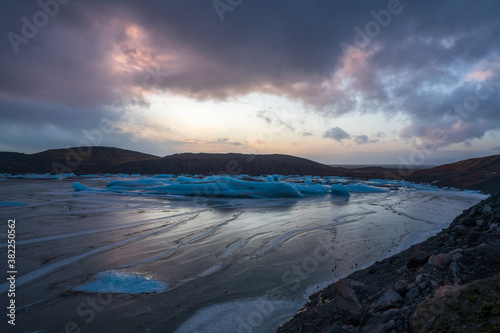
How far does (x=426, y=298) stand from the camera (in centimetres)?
211

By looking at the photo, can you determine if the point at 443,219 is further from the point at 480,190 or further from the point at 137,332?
the point at 480,190

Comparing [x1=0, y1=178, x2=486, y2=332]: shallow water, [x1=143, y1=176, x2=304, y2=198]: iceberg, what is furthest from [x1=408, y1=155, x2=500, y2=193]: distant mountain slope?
[x1=0, y1=178, x2=486, y2=332]: shallow water

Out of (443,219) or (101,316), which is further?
(443,219)

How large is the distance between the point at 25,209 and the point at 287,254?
11594 mm

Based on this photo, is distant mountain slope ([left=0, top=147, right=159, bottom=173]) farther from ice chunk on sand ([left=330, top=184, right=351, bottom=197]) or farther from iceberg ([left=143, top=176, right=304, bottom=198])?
ice chunk on sand ([left=330, top=184, right=351, bottom=197])

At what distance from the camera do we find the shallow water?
10.2ft

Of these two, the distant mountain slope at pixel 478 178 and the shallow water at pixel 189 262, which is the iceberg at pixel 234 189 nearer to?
the shallow water at pixel 189 262

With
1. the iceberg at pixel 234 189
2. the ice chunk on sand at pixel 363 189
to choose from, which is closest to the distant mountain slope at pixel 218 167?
the ice chunk on sand at pixel 363 189

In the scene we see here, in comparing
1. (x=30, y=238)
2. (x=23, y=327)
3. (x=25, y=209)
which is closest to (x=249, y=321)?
(x=23, y=327)

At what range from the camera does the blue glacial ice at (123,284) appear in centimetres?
375

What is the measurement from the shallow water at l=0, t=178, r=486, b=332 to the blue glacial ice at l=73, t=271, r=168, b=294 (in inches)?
5.3

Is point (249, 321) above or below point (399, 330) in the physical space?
below

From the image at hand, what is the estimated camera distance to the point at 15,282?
156 inches

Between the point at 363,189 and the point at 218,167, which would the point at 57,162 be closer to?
the point at 218,167
